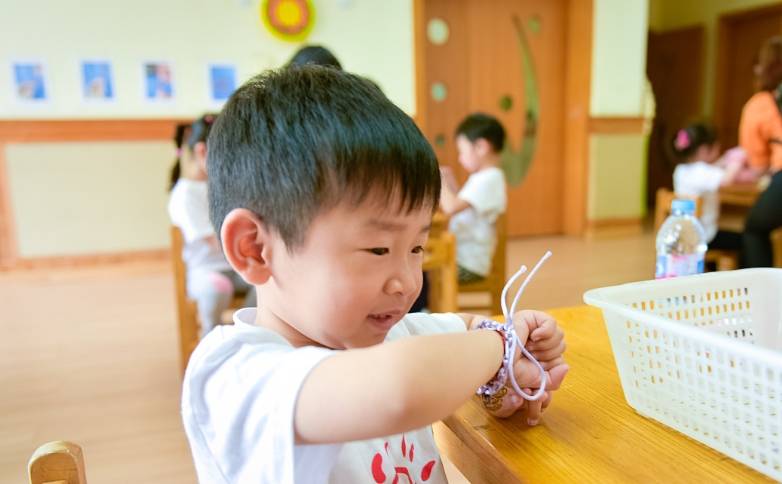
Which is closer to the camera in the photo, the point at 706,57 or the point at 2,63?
the point at 2,63

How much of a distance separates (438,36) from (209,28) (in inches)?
64.1

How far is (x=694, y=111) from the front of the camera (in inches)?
247

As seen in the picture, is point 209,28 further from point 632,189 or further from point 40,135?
point 632,189

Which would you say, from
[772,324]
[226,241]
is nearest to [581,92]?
[772,324]

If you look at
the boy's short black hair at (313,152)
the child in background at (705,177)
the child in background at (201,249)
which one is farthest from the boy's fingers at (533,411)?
the child in background at (705,177)

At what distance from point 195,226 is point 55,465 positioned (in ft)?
5.53

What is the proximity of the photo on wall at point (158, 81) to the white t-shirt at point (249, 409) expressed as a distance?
3735 mm

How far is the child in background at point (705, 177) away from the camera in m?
2.75

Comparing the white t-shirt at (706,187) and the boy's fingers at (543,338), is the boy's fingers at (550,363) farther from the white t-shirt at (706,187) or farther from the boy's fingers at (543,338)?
the white t-shirt at (706,187)

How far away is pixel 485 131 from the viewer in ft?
7.89

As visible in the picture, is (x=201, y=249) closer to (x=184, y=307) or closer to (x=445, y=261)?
(x=184, y=307)

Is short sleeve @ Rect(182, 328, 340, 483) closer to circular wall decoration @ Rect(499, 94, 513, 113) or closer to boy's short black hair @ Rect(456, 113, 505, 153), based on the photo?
boy's short black hair @ Rect(456, 113, 505, 153)

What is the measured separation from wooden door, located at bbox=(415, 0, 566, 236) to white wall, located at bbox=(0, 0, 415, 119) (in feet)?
0.90

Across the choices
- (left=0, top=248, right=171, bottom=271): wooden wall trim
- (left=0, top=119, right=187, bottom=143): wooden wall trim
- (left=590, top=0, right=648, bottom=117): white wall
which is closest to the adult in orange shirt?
(left=590, top=0, right=648, bottom=117): white wall
